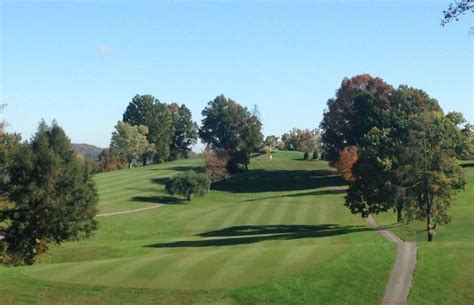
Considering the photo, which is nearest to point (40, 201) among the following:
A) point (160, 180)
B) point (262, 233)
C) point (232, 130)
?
point (262, 233)

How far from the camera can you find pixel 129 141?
402ft

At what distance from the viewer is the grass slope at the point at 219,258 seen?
25406 mm

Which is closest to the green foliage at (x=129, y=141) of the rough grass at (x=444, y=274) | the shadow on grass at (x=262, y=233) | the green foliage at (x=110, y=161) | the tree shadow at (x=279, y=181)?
the green foliage at (x=110, y=161)

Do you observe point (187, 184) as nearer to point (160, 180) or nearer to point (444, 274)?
point (160, 180)

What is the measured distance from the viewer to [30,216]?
1634 inches

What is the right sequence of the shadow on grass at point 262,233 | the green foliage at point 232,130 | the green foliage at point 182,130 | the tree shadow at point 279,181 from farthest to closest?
the green foliage at point 182,130, the green foliage at point 232,130, the tree shadow at point 279,181, the shadow on grass at point 262,233

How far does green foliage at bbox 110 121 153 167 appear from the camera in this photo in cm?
12262

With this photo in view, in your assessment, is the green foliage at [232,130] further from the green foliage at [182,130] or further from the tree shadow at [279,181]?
the green foliage at [182,130]

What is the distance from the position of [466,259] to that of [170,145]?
371ft

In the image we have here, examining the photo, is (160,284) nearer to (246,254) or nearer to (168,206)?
(246,254)

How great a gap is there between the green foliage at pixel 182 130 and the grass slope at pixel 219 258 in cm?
6160

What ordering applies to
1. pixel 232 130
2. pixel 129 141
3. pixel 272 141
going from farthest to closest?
pixel 272 141, pixel 129 141, pixel 232 130

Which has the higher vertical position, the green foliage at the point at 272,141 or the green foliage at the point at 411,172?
the green foliage at the point at 272,141

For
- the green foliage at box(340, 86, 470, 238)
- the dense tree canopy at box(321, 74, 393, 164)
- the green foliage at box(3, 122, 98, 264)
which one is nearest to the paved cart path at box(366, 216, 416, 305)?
the green foliage at box(340, 86, 470, 238)
